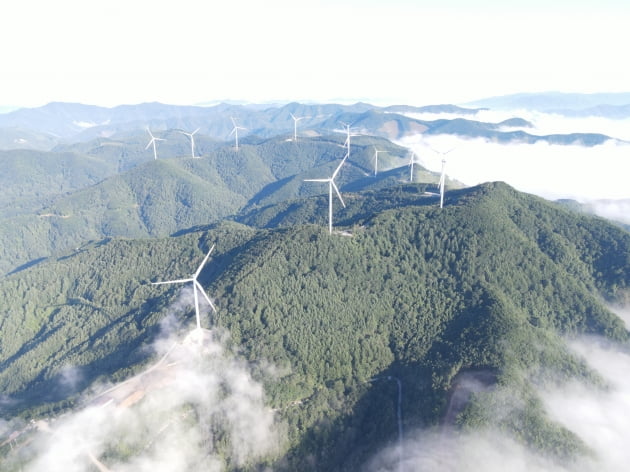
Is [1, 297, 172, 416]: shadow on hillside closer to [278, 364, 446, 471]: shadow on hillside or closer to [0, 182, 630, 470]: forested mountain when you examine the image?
[0, 182, 630, 470]: forested mountain

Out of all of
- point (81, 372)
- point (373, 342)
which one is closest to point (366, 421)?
point (373, 342)

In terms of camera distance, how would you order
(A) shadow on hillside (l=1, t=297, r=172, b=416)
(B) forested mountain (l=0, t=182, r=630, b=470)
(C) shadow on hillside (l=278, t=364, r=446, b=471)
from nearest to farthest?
(C) shadow on hillside (l=278, t=364, r=446, b=471) < (B) forested mountain (l=0, t=182, r=630, b=470) < (A) shadow on hillside (l=1, t=297, r=172, b=416)

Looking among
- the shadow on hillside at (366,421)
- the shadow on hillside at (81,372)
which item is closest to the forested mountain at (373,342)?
the shadow on hillside at (366,421)

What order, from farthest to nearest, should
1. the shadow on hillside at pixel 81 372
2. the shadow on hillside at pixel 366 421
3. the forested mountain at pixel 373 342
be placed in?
the shadow on hillside at pixel 81 372 < the forested mountain at pixel 373 342 < the shadow on hillside at pixel 366 421

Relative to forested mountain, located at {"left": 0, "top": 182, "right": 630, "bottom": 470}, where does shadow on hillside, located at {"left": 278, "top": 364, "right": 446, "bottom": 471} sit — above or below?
below

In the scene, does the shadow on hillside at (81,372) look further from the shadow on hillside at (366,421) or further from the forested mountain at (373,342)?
the shadow on hillside at (366,421)

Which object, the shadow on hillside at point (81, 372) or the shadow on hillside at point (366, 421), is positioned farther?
the shadow on hillside at point (81, 372)

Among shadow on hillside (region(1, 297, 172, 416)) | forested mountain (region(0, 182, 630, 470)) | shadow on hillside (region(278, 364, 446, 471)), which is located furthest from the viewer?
shadow on hillside (region(1, 297, 172, 416))

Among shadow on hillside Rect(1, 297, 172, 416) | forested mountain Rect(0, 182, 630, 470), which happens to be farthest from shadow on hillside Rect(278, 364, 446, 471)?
shadow on hillside Rect(1, 297, 172, 416)

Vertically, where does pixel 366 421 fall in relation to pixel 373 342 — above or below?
below

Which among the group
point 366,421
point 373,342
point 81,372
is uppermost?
point 373,342

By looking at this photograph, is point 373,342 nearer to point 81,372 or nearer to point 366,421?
point 366,421

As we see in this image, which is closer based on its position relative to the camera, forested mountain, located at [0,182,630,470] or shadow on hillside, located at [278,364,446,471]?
shadow on hillside, located at [278,364,446,471]
